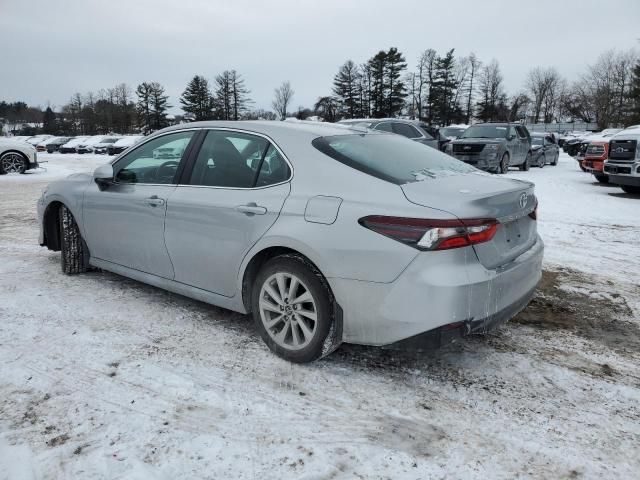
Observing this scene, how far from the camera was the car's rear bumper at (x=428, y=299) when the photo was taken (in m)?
2.76

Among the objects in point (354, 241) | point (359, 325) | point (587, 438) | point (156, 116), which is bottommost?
point (587, 438)

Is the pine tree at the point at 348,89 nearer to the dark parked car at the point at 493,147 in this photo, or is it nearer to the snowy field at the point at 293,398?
the dark parked car at the point at 493,147

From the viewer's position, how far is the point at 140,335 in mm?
3744

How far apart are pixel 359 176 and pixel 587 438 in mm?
1866

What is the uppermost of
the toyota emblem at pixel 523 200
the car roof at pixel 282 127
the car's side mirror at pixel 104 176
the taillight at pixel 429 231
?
the car roof at pixel 282 127

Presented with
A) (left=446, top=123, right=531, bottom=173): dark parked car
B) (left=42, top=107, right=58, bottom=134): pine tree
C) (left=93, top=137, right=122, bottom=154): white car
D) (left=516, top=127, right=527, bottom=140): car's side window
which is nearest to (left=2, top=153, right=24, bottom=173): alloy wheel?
(left=446, top=123, right=531, bottom=173): dark parked car

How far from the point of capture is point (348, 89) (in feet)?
256

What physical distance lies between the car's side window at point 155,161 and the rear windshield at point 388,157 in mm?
1324

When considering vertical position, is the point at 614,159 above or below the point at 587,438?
above

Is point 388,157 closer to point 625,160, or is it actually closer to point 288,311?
point 288,311

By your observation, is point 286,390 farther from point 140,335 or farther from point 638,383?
point 638,383

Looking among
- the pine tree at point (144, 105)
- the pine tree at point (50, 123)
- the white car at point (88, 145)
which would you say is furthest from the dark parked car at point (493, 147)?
the pine tree at point (50, 123)

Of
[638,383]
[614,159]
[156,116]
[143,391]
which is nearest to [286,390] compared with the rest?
[143,391]

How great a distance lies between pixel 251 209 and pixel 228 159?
593 mm
